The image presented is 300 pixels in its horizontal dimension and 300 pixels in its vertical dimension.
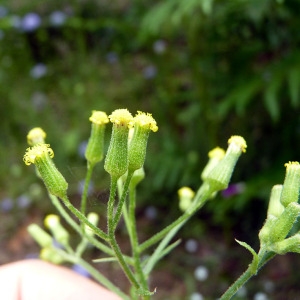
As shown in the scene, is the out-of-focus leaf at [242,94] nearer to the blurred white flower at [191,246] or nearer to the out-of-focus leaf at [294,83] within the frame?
the out-of-focus leaf at [294,83]

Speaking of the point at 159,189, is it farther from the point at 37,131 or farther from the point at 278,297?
the point at 37,131

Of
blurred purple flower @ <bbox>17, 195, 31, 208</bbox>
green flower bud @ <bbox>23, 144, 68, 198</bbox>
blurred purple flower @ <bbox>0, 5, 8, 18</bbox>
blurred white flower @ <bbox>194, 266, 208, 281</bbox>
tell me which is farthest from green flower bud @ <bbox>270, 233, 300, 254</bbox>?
blurred purple flower @ <bbox>0, 5, 8, 18</bbox>

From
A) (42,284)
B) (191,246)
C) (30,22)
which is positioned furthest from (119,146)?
(30,22)

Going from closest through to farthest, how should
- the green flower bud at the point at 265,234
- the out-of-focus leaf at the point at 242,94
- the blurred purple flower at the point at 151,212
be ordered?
the green flower bud at the point at 265,234 < the out-of-focus leaf at the point at 242,94 < the blurred purple flower at the point at 151,212

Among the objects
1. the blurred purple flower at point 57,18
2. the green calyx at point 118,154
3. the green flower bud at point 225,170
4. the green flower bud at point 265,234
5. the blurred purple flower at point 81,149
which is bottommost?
the green flower bud at point 265,234

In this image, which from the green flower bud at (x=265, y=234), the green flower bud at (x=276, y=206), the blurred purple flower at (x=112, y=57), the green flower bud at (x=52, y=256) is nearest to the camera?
the green flower bud at (x=265, y=234)

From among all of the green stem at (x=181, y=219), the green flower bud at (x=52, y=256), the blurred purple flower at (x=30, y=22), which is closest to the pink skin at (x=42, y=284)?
the green flower bud at (x=52, y=256)

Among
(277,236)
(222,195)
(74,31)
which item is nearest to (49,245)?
(277,236)

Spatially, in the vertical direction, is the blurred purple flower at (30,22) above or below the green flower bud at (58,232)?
above

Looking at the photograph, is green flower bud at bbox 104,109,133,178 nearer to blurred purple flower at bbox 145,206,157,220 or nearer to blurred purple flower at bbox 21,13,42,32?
blurred purple flower at bbox 145,206,157,220
